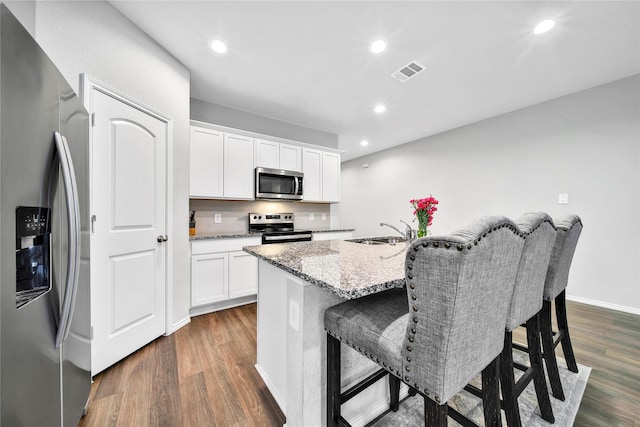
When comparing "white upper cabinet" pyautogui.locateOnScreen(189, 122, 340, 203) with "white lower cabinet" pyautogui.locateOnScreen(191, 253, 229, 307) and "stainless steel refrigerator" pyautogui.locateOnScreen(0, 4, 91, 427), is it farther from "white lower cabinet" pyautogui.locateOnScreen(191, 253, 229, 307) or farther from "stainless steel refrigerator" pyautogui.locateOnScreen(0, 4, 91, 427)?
"stainless steel refrigerator" pyautogui.locateOnScreen(0, 4, 91, 427)

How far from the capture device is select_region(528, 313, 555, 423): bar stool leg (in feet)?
4.09

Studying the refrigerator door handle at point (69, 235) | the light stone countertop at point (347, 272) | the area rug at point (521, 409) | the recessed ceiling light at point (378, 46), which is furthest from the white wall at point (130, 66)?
the area rug at point (521, 409)

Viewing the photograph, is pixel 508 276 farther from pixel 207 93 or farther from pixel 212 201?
pixel 207 93

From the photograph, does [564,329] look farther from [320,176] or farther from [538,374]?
[320,176]

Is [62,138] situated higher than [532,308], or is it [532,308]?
[62,138]

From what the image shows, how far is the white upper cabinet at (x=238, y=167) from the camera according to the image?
3.04m

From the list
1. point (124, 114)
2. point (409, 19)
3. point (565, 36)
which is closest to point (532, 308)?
point (409, 19)

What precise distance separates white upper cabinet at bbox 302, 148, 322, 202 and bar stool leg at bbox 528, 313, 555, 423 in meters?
3.02

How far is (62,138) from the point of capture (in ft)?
2.84

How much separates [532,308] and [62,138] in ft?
7.21

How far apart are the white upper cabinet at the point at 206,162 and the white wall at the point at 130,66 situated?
41cm

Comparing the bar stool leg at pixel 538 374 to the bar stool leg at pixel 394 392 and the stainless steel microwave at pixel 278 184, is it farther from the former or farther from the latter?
the stainless steel microwave at pixel 278 184

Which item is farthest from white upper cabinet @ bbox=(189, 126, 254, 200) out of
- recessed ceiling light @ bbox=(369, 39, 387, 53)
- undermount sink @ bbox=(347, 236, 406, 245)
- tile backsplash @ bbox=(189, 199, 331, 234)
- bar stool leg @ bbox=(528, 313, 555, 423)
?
bar stool leg @ bbox=(528, 313, 555, 423)

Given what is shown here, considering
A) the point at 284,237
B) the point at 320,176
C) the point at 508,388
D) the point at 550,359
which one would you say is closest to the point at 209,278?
the point at 284,237
